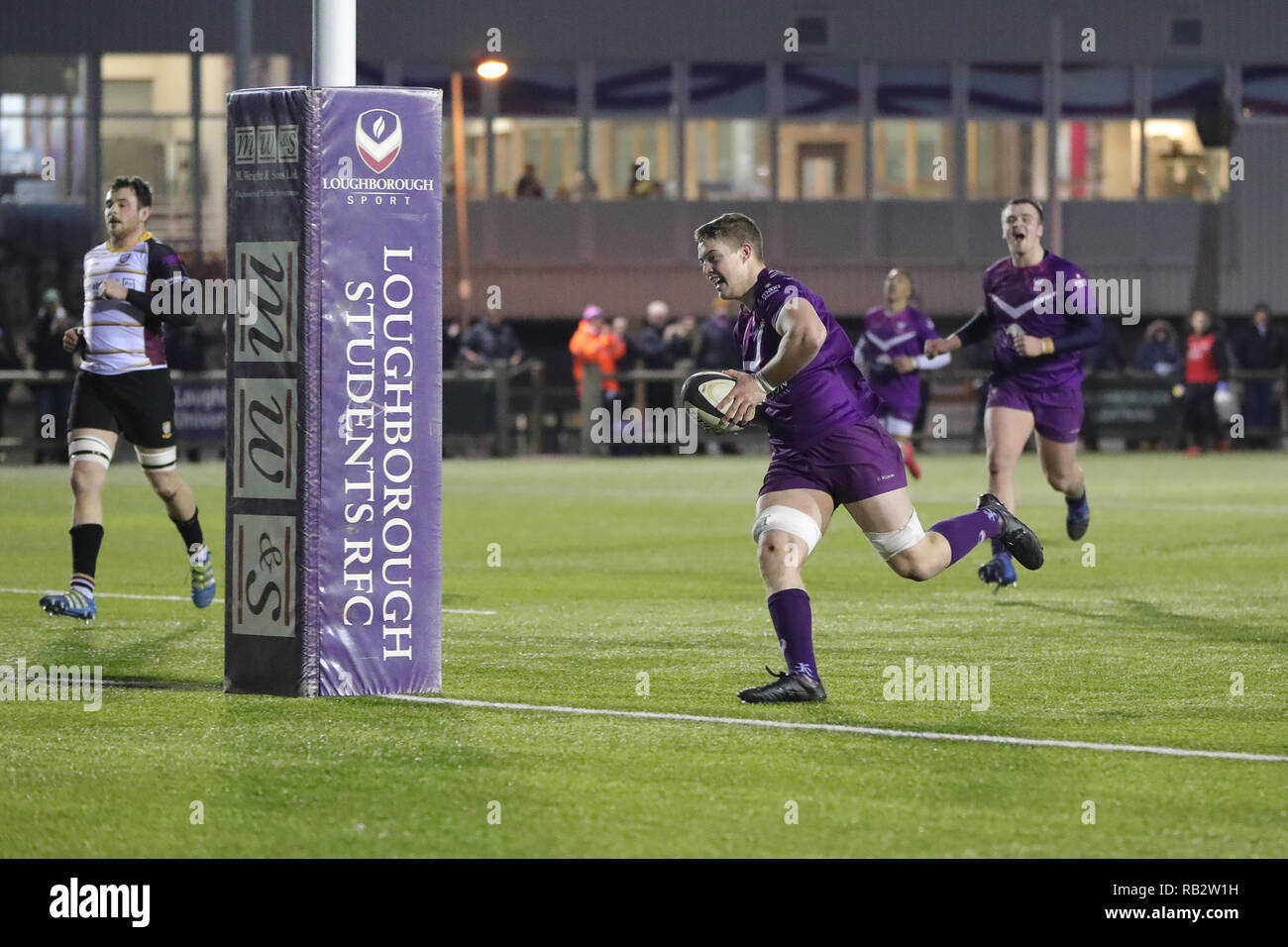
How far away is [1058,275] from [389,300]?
19.0ft

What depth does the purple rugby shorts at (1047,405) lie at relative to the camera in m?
13.4

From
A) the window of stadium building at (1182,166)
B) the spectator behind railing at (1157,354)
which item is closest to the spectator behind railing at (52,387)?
the spectator behind railing at (1157,354)

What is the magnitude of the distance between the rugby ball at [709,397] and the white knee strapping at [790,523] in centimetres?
44

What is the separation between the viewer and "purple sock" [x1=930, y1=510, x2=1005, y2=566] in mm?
9430

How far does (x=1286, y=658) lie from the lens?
1009 centimetres

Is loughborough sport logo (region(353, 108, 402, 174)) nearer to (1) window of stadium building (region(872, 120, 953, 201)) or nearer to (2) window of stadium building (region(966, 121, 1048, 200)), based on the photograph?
(1) window of stadium building (region(872, 120, 953, 201))

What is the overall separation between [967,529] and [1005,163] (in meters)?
34.2

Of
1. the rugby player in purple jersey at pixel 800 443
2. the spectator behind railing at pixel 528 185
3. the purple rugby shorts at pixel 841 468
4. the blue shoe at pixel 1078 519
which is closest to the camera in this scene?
the rugby player in purple jersey at pixel 800 443

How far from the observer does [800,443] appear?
891 cm

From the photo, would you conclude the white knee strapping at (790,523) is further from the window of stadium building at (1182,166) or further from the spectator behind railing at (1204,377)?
the window of stadium building at (1182,166)

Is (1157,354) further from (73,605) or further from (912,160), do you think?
(73,605)
